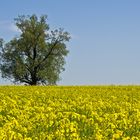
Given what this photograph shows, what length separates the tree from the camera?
72.1m

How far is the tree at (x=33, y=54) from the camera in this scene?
72125 mm

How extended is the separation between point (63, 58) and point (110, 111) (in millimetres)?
56228

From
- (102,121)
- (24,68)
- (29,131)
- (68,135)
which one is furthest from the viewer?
(24,68)

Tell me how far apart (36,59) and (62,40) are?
4.17m

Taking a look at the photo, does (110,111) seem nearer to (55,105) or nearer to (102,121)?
(55,105)

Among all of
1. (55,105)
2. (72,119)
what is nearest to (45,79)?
(55,105)

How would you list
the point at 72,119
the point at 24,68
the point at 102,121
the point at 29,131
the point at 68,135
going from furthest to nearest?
1. the point at 24,68
2. the point at 72,119
3. the point at 102,121
4. the point at 29,131
5. the point at 68,135

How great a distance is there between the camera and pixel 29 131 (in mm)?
13062

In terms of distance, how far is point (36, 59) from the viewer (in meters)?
72.6

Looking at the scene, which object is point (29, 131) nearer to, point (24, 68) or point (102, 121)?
point (102, 121)

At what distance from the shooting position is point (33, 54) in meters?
73.1

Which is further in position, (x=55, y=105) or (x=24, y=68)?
(x=24, y=68)

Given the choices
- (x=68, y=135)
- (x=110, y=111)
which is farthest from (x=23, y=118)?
(x=110, y=111)

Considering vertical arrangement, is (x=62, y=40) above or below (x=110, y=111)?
above
